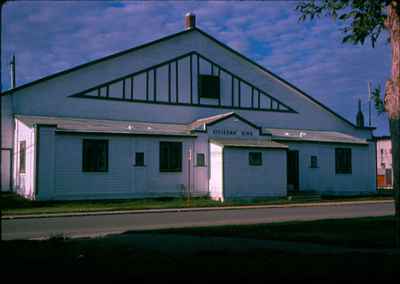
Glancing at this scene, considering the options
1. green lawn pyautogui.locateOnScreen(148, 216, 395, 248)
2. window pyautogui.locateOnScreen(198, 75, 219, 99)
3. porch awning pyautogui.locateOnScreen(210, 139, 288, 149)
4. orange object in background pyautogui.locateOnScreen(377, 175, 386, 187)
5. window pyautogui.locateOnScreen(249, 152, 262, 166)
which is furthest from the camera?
orange object in background pyautogui.locateOnScreen(377, 175, 386, 187)

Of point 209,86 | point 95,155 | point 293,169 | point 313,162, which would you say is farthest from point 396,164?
point 313,162

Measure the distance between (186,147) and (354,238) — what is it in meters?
17.5

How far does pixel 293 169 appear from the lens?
110 feet

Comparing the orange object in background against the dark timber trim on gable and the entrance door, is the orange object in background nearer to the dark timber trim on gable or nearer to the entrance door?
the dark timber trim on gable

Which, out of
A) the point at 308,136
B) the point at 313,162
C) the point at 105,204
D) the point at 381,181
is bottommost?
the point at 105,204

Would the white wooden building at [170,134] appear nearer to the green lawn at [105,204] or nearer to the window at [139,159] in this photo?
the window at [139,159]

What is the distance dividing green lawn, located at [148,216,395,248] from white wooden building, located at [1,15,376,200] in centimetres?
1287

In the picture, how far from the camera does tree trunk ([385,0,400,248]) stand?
448 inches

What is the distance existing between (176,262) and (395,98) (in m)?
6.32

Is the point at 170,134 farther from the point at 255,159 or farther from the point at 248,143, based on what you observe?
the point at 255,159

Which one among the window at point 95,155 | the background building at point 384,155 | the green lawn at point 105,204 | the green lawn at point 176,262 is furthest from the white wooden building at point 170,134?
the background building at point 384,155

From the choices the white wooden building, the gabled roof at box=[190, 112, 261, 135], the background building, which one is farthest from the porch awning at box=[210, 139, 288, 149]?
the background building

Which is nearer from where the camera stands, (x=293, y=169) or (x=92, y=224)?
(x=92, y=224)

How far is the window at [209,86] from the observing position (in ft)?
109
